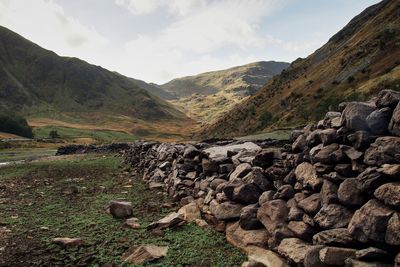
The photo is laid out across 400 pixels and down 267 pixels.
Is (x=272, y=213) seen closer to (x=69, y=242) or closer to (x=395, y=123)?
(x=395, y=123)

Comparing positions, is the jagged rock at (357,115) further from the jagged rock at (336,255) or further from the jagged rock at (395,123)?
the jagged rock at (336,255)

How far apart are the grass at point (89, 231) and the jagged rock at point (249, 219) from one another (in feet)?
2.83

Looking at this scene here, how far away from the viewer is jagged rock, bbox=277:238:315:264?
29.2 ft

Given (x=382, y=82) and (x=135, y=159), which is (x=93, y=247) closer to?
(x=135, y=159)

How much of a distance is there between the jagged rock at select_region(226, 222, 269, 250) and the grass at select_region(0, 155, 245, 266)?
0.82 feet

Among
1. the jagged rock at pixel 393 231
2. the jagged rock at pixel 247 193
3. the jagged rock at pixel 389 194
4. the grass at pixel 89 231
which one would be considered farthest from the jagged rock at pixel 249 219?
the jagged rock at pixel 393 231

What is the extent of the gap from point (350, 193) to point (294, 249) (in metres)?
2.01

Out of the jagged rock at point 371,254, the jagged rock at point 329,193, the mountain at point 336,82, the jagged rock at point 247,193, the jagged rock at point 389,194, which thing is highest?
the mountain at point 336,82

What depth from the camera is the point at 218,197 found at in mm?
14219

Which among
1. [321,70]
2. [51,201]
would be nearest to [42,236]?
[51,201]

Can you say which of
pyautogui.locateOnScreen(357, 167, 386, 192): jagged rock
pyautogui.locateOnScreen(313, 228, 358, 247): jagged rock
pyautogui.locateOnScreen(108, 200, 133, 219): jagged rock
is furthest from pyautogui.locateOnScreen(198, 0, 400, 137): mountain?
pyautogui.locateOnScreen(313, 228, 358, 247): jagged rock

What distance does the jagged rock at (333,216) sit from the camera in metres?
8.74

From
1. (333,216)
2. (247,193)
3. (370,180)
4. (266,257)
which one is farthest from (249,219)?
(370,180)

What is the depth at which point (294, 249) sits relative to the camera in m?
9.32
